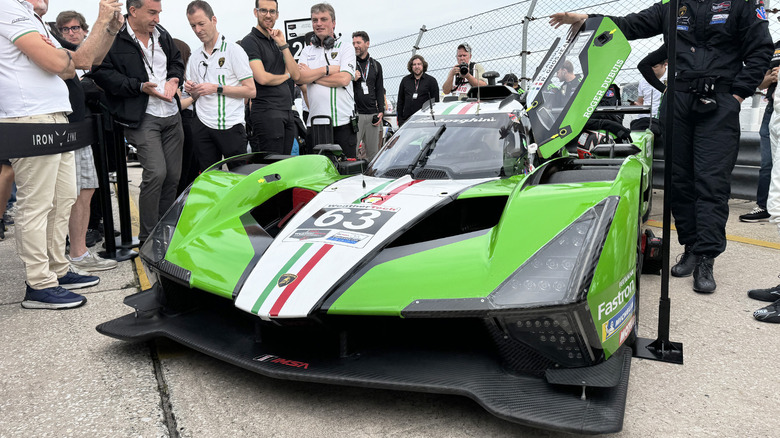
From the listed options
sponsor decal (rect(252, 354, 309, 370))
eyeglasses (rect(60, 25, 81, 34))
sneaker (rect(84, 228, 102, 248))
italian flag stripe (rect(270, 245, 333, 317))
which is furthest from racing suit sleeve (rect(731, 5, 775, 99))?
eyeglasses (rect(60, 25, 81, 34))

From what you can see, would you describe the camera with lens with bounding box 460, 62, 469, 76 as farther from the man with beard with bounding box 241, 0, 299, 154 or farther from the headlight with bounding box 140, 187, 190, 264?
the headlight with bounding box 140, 187, 190, 264

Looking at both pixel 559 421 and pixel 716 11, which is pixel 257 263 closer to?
pixel 559 421

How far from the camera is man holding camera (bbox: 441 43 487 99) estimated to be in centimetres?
732

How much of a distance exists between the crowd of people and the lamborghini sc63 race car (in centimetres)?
96

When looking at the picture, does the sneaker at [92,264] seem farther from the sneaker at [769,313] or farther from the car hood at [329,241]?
the sneaker at [769,313]

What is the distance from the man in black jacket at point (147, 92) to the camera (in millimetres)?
4230

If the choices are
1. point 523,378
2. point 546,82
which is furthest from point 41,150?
point 546,82

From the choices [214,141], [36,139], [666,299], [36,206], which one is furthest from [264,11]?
[666,299]

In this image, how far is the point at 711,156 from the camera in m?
3.61

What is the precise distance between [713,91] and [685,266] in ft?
3.67

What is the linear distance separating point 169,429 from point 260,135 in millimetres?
3410

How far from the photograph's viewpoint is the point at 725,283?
360 centimetres

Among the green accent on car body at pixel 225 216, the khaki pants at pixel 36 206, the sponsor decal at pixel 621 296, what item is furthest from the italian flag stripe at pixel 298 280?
the khaki pants at pixel 36 206

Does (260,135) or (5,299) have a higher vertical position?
(260,135)
